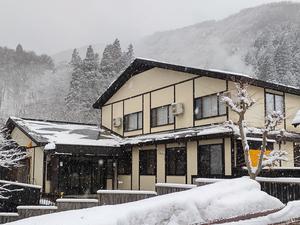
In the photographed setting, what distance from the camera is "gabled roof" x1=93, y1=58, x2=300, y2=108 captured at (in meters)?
16.6

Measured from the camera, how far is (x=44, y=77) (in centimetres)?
10231

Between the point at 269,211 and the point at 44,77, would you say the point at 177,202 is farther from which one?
the point at 44,77

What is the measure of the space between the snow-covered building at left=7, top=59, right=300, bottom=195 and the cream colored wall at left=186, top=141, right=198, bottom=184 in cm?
4

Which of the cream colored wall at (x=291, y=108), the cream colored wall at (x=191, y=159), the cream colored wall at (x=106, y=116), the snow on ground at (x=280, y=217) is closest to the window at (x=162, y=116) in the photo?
the cream colored wall at (x=191, y=159)

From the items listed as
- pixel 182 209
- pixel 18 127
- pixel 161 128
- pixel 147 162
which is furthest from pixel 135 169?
pixel 182 209

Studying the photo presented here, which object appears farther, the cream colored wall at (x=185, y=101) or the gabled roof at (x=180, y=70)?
the cream colored wall at (x=185, y=101)

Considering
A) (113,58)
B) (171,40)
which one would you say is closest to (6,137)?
(113,58)

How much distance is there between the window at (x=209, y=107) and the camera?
57.9ft

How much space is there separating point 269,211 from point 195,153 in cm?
881

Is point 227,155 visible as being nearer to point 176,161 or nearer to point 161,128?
point 176,161

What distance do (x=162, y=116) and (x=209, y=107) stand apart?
11.6ft

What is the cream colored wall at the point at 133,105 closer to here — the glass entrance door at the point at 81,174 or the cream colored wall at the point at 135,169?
the cream colored wall at the point at 135,169

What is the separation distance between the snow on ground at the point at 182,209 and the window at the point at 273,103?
841cm

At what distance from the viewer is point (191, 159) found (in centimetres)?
1817
